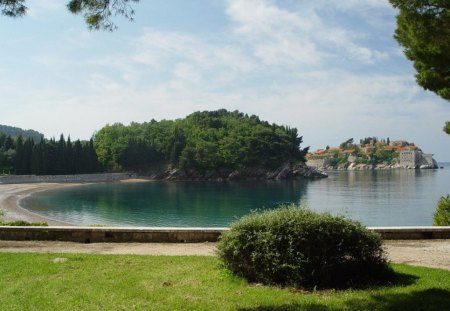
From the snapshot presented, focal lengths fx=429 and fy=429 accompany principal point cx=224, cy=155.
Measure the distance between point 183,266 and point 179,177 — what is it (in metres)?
120

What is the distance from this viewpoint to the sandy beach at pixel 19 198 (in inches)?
1655

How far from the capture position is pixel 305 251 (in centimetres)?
827

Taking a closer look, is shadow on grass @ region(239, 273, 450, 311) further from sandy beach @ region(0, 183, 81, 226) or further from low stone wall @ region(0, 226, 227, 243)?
sandy beach @ region(0, 183, 81, 226)

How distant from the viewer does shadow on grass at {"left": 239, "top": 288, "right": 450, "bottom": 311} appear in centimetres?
665

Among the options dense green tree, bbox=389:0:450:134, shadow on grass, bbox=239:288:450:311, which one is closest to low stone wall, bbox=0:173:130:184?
dense green tree, bbox=389:0:450:134

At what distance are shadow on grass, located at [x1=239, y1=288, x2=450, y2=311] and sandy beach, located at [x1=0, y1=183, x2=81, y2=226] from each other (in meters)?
34.0

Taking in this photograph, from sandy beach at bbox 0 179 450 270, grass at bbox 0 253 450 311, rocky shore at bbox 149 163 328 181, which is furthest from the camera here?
rocky shore at bbox 149 163 328 181

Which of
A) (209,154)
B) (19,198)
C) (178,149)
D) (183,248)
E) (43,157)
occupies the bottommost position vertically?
(19,198)

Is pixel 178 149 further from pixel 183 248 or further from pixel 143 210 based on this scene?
pixel 183 248

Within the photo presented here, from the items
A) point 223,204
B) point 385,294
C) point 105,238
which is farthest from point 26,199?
point 385,294

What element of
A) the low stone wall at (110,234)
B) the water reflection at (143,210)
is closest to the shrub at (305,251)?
the low stone wall at (110,234)

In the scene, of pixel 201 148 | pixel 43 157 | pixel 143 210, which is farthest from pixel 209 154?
pixel 143 210

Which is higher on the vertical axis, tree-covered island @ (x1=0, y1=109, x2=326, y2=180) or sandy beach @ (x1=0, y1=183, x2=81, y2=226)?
tree-covered island @ (x1=0, y1=109, x2=326, y2=180)

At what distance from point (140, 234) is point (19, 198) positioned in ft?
194
